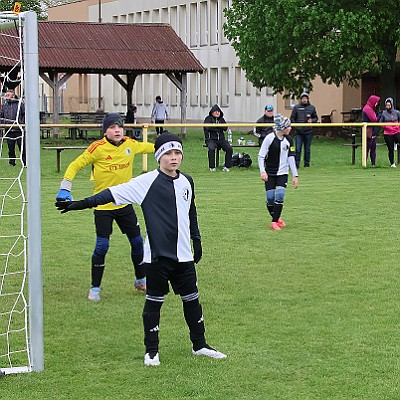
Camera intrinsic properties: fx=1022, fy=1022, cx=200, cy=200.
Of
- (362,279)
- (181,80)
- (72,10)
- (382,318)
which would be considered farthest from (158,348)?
(72,10)

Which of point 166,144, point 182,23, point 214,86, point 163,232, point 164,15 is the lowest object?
point 163,232

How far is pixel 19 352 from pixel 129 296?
234 centimetres

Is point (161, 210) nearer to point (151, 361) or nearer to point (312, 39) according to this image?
point (151, 361)

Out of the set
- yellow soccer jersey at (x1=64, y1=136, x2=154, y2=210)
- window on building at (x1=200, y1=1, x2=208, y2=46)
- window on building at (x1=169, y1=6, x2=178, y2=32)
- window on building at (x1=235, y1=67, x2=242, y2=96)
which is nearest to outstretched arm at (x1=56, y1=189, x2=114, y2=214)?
yellow soccer jersey at (x1=64, y1=136, x2=154, y2=210)

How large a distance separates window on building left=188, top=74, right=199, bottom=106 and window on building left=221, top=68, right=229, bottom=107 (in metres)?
2.80

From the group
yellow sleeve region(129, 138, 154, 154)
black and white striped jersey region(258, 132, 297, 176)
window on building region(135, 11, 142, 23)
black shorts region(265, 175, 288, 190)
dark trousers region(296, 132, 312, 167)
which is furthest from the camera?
window on building region(135, 11, 142, 23)

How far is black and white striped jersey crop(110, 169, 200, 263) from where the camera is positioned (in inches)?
290

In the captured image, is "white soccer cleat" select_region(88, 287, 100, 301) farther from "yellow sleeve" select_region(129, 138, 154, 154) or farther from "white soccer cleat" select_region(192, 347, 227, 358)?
"white soccer cleat" select_region(192, 347, 227, 358)

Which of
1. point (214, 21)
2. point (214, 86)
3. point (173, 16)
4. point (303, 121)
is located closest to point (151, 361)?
point (303, 121)

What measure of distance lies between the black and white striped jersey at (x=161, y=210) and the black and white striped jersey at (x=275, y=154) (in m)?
6.70

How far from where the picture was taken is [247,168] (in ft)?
83.7

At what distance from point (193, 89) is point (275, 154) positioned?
179ft

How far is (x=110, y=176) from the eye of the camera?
9852mm

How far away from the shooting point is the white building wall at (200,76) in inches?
2464
